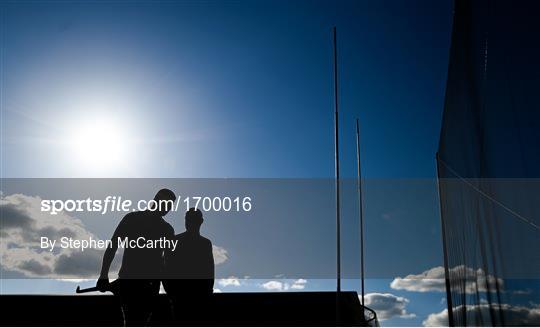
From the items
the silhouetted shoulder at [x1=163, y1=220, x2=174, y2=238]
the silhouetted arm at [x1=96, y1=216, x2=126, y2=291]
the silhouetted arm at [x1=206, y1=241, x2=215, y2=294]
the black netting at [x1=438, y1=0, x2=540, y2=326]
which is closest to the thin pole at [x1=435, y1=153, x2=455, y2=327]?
the black netting at [x1=438, y1=0, x2=540, y2=326]

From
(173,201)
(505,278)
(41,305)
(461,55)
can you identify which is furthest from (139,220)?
(41,305)

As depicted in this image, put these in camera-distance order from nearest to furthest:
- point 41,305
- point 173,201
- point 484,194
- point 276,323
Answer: point 484,194 < point 173,201 < point 276,323 < point 41,305

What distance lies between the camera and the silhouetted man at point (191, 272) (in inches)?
102

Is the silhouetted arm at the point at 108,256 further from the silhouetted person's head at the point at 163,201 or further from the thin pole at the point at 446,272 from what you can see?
the thin pole at the point at 446,272

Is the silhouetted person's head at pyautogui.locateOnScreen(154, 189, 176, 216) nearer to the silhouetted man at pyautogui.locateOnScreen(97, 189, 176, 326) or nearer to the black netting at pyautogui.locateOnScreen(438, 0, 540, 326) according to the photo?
the silhouetted man at pyautogui.locateOnScreen(97, 189, 176, 326)

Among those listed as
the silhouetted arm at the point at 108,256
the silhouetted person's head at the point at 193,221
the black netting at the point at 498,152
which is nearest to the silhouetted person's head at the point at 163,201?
the silhouetted arm at the point at 108,256

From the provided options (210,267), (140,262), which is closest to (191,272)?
(210,267)

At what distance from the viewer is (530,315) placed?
150cm

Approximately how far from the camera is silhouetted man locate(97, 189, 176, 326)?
7.22 ft

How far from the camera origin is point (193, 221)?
9.14ft

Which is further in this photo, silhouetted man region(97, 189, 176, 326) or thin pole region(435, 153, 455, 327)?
thin pole region(435, 153, 455, 327)

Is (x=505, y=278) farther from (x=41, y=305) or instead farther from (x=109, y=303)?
(x=41, y=305)

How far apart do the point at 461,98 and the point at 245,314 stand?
3046 millimetres

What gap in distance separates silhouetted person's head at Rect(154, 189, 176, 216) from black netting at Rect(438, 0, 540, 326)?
1586mm
